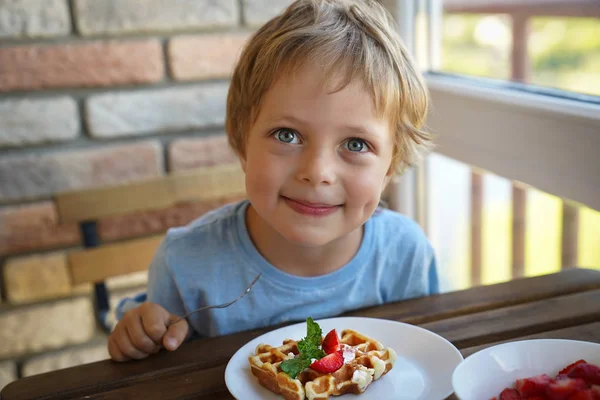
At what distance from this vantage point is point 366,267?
1.06 m

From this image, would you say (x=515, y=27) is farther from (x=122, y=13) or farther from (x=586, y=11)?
(x=122, y=13)

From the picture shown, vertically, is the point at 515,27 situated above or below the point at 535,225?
above

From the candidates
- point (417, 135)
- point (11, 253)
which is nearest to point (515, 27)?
point (417, 135)

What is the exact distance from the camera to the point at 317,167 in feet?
2.72

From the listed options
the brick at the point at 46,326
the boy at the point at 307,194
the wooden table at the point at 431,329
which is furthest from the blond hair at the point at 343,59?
the brick at the point at 46,326

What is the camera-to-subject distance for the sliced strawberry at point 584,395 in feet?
1.81

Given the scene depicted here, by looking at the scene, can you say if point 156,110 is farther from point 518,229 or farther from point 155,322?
point 518,229

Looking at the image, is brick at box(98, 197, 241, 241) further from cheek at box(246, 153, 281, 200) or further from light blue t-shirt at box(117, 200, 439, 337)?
cheek at box(246, 153, 281, 200)

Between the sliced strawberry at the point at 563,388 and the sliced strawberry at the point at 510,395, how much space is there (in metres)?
0.03

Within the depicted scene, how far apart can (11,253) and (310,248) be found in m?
0.73

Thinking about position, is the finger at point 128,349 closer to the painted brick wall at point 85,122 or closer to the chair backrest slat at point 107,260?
the chair backrest slat at point 107,260

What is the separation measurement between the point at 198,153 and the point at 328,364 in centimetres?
92

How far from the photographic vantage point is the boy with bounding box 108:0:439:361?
2.78 feet

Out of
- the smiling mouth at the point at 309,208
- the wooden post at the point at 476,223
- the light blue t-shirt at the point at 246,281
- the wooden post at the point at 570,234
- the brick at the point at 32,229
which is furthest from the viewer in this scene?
the wooden post at the point at 476,223
